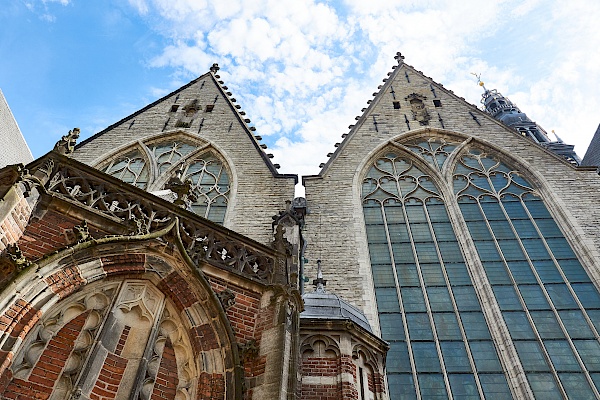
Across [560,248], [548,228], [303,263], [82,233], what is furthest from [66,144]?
[548,228]

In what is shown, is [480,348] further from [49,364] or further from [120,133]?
[120,133]

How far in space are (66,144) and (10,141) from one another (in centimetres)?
476

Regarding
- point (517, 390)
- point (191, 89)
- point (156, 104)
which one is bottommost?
point (517, 390)

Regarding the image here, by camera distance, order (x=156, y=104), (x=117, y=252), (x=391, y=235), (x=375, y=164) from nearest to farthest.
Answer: (x=117, y=252) < (x=391, y=235) < (x=375, y=164) < (x=156, y=104)

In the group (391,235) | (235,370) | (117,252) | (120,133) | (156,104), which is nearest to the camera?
(235,370)

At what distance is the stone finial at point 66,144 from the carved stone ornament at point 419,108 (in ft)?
34.2

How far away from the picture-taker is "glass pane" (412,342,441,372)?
295 inches

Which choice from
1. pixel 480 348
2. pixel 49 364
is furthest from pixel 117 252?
pixel 480 348

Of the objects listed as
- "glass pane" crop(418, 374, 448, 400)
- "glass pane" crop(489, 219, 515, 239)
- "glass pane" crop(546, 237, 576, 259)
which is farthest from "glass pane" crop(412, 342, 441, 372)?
"glass pane" crop(546, 237, 576, 259)

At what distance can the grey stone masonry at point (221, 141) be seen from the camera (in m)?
10.5

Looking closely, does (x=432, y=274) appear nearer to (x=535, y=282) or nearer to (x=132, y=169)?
(x=535, y=282)

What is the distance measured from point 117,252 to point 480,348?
19.6 ft

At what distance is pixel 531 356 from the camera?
755cm

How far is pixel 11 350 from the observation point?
148 inches
